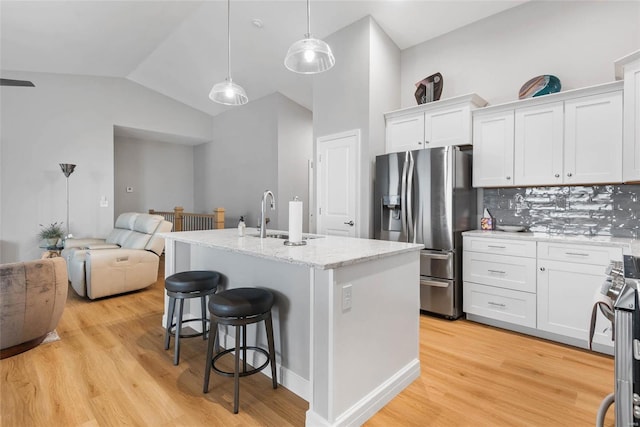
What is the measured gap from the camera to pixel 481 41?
11.8 feet

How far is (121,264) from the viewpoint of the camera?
3.96 metres

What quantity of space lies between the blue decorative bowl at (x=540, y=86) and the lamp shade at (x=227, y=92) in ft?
9.37

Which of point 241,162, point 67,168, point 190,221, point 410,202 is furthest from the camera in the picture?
point 190,221

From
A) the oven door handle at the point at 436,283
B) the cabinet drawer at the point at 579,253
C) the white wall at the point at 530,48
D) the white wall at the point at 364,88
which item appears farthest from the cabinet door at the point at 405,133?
the cabinet drawer at the point at 579,253

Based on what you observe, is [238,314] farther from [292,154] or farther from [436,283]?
[292,154]

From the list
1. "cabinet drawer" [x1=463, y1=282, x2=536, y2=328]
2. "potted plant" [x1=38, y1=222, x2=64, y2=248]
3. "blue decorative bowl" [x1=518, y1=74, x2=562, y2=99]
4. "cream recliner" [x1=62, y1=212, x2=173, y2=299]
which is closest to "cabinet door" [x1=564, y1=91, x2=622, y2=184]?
"blue decorative bowl" [x1=518, y1=74, x2=562, y2=99]

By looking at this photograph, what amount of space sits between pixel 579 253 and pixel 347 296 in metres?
2.19

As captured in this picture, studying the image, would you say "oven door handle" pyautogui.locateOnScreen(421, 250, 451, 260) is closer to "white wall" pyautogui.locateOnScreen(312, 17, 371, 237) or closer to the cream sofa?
"white wall" pyautogui.locateOnScreen(312, 17, 371, 237)

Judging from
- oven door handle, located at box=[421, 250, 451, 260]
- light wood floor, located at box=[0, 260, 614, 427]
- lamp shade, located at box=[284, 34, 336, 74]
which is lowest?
light wood floor, located at box=[0, 260, 614, 427]

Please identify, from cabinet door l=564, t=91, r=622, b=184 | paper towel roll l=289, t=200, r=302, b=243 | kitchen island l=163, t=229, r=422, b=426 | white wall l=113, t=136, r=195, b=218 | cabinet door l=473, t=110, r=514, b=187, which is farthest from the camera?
white wall l=113, t=136, r=195, b=218

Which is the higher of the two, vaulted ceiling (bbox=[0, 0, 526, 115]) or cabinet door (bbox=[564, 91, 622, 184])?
vaulted ceiling (bbox=[0, 0, 526, 115])

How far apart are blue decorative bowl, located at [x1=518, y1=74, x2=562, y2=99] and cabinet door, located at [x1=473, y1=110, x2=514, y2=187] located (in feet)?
0.89

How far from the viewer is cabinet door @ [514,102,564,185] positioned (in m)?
2.85

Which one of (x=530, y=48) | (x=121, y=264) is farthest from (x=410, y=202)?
(x=121, y=264)
